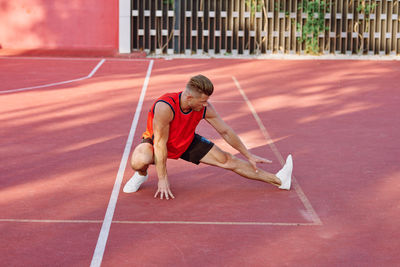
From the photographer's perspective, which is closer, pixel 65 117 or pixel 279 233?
pixel 279 233

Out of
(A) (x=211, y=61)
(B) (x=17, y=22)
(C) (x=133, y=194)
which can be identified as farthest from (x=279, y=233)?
(B) (x=17, y=22)

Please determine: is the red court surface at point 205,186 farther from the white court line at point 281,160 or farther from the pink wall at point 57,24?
the pink wall at point 57,24

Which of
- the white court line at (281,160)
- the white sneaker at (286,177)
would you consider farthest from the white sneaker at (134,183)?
the white court line at (281,160)

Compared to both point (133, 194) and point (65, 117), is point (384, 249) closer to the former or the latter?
point (133, 194)

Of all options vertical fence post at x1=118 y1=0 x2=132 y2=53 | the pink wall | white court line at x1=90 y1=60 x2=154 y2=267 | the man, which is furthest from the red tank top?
the pink wall

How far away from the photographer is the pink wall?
1886 centimetres

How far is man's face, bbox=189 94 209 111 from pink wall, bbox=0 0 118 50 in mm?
13798

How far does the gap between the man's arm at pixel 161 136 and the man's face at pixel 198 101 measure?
218mm

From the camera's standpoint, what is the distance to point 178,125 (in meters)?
5.96

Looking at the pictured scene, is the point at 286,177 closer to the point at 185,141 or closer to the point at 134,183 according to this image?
the point at 185,141

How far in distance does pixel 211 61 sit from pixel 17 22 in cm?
555

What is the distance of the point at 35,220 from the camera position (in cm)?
A: 546

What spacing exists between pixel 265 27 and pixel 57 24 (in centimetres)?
568

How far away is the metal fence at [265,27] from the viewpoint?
62.2ft
